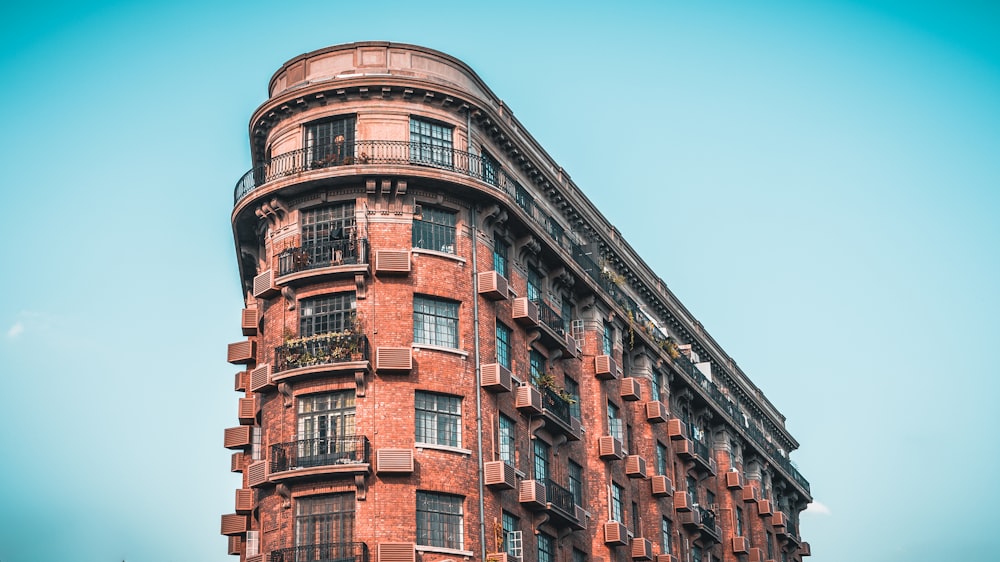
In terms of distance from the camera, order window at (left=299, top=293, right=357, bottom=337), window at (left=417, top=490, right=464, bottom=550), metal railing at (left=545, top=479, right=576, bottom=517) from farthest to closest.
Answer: metal railing at (left=545, top=479, right=576, bottom=517) → window at (left=299, top=293, right=357, bottom=337) → window at (left=417, top=490, right=464, bottom=550)

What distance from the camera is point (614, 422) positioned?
68500 mm

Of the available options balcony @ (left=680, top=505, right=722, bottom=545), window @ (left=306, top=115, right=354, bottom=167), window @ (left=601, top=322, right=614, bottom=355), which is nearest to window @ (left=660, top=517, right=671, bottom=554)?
balcony @ (left=680, top=505, right=722, bottom=545)

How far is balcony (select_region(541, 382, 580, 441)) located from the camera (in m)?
59.3

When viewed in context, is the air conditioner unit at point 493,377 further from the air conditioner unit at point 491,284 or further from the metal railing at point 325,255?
the metal railing at point 325,255

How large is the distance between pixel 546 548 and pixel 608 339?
14477 mm

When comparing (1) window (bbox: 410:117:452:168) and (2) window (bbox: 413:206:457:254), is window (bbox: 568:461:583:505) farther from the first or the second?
(1) window (bbox: 410:117:452:168)

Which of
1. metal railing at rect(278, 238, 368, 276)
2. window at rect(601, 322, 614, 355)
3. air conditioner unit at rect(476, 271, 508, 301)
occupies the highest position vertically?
window at rect(601, 322, 614, 355)

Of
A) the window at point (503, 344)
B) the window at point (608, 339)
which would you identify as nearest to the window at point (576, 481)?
the window at point (608, 339)

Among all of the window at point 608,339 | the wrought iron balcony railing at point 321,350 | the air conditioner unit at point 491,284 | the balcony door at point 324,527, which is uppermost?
the window at point 608,339

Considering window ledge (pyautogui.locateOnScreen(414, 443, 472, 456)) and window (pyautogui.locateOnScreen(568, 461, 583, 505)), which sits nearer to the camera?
window ledge (pyautogui.locateOnScreen(414, 443, 472, 456))

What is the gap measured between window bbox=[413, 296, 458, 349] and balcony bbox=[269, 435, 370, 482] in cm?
510

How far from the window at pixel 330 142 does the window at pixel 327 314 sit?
5.61 metres

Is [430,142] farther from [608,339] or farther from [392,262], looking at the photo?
[608,339]

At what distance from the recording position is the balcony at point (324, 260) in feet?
176
